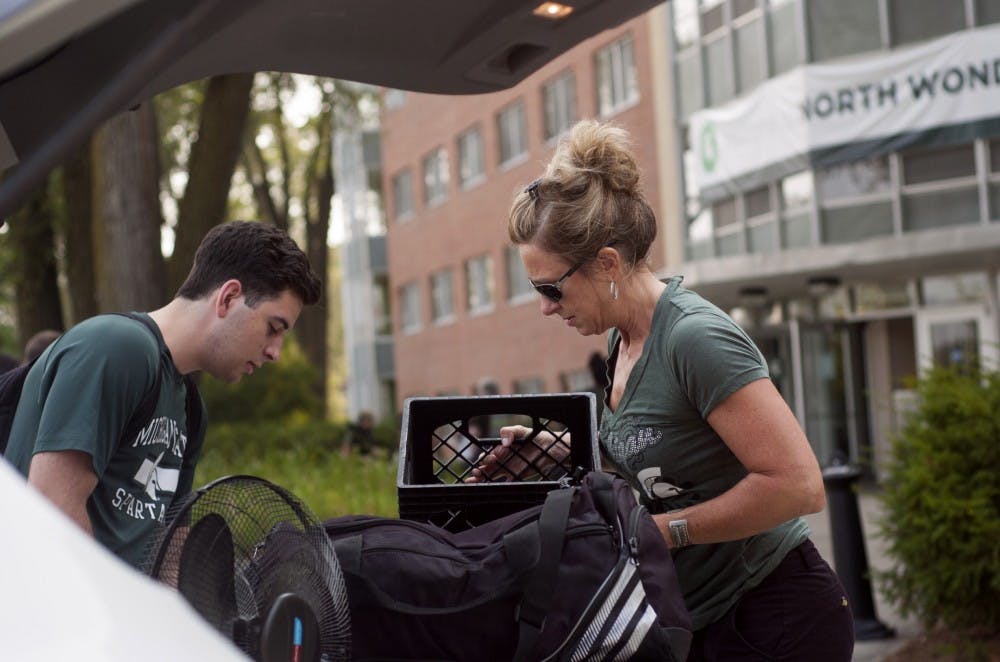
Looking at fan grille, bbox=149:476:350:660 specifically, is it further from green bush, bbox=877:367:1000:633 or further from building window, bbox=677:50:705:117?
building window, bbox=677:50:705:117

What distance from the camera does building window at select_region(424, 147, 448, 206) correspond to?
40188 mm

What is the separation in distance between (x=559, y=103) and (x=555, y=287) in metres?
30.3

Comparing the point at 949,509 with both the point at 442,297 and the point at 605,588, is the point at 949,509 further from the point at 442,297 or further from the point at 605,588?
the point at 442,297

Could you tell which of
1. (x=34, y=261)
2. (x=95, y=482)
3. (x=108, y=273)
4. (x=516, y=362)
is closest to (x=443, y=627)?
(x=95, y=482)

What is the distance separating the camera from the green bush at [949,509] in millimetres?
8008

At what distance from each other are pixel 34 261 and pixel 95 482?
1407 centimetres

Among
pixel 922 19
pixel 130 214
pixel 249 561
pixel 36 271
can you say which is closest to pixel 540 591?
pixel 249 561

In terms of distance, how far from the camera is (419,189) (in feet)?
137

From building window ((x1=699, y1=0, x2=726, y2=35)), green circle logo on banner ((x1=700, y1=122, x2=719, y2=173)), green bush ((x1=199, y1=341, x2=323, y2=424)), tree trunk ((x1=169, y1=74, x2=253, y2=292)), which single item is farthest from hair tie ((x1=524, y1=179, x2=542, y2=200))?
green bush ((x1=199, y1=341, x2=323, y2=424))

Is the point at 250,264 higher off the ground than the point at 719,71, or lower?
lower

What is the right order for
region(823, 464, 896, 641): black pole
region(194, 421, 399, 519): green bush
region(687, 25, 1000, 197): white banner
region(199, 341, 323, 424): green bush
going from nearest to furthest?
region(823, 464, 896, 641): black pole, region(194, 421, 399, 519): green bush, region(687, 25, 1000, 197): white banner, region(199, 341, 323, 424): green bush

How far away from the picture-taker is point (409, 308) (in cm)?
4428

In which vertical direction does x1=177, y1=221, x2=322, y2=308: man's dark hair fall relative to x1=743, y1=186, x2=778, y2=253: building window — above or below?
below

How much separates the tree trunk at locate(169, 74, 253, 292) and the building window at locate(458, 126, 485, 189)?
87.1 feet
